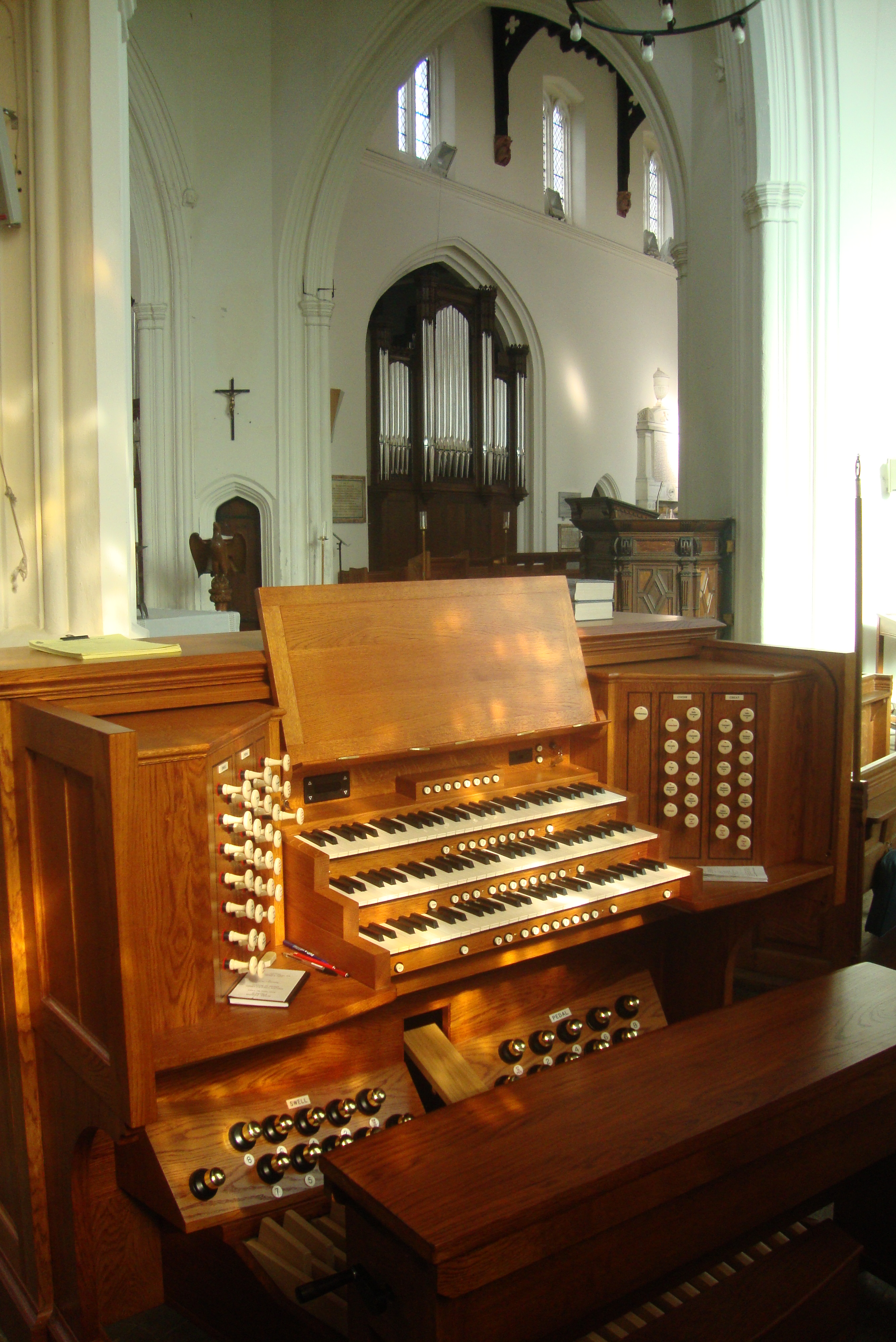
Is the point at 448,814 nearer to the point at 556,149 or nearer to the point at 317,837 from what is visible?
the point at 317,837

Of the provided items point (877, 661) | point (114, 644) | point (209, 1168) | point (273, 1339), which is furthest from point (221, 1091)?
point (877, 661)

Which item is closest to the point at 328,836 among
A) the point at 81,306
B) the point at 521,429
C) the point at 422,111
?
the point at 81,306

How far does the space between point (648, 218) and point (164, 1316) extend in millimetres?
17202

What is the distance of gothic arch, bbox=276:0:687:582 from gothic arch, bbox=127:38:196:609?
0.92 m

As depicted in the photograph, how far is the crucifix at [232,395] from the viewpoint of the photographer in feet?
31.8

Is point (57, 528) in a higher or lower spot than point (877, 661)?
higher

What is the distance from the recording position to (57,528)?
2.94 m

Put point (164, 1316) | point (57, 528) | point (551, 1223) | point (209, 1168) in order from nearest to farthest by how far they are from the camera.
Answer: point (551, 1223) → point (209, 1168) → point (164, 1316) → point (57, 528)

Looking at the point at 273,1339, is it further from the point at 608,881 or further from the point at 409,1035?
the point at 608,881

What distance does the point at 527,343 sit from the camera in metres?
14.4

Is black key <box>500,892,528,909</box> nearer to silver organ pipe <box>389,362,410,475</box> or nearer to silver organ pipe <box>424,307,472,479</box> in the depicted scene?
silver organ pipe <box>389,362,410,475</box>

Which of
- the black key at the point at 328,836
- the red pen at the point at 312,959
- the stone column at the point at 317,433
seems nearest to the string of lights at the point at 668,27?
the black key at the point at 328,836

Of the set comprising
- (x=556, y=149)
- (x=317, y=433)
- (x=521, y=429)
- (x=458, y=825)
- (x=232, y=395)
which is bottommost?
(x=458, y=825)

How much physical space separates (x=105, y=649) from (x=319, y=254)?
8494 millimetres
